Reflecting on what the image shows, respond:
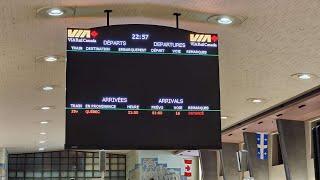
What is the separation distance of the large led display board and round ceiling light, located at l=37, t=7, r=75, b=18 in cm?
38

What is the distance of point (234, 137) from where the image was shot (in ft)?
57.6

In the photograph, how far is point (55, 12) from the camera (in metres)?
6.16

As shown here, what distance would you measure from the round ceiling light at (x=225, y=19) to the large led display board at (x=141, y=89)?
1.28 ft

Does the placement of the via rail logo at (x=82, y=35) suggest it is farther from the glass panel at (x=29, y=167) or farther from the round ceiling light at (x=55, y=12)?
the glass panel at (x=29, y=167)

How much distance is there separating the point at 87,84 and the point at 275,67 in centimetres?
384

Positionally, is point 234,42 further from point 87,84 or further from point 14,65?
point 14,65

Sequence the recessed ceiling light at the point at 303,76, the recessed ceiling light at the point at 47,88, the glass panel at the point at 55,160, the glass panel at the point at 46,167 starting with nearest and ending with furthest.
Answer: the recessed ceiling light at the point at 303,76
the recessed ceiling light at the point at 47,88
the glass panel at the point at 46,167
the glass panel at the point at 55,160

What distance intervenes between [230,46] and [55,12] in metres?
2.54

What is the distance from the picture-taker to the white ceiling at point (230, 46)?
6.09m

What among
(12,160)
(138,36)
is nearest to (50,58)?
(138,36)

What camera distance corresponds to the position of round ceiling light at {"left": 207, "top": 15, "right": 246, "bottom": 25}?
6.39 metres

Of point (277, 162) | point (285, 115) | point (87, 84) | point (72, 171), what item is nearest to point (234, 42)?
point (87, 84)

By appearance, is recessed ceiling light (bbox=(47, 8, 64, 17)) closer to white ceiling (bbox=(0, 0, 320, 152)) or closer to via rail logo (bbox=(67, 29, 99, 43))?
white ceiling (bbox=(0, 0, 320, 152))

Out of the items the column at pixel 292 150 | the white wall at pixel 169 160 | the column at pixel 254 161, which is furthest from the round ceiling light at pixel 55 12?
the white wall at pixel 169 160
